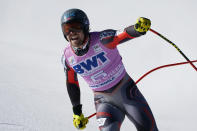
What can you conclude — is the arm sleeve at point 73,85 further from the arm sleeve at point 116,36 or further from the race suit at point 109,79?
the arm sleeve at point 116,36

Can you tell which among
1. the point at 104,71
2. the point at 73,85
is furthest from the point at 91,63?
the point at 73,85

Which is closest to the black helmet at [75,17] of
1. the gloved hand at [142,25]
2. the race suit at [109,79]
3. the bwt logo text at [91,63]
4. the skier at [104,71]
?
the skier at [104,71]

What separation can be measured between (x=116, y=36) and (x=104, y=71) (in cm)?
56

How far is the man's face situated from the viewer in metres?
3.05

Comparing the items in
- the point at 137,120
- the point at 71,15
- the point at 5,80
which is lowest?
the point at 137,120

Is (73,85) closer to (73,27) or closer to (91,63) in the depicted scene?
(91,63)

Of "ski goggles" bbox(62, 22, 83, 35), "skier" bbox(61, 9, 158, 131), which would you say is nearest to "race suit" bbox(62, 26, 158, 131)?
"skier" bbox(61, 9, 158, 131)

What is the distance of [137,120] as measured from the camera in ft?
10.4

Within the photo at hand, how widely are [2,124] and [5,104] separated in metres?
1.87

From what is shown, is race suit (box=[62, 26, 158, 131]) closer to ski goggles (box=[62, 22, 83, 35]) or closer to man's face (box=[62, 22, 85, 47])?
man's face (box=[62, 22, 85, 47])

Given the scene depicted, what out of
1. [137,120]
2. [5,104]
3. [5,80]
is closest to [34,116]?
[5,104]

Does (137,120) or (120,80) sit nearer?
(137,120)

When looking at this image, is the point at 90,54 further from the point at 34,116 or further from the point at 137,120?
the point at 34,116

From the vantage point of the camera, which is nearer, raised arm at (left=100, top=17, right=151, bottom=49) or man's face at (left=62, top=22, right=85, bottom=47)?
raised arm at (left=100, top=17, right=151, bottom=49)
